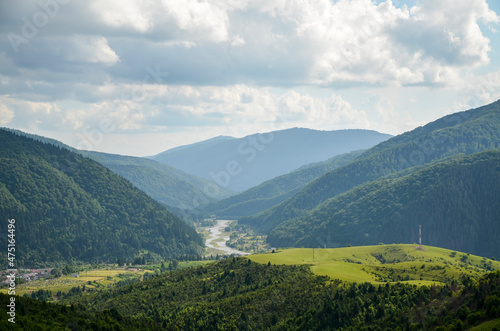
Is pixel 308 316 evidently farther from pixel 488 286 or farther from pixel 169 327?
pixel 488 286

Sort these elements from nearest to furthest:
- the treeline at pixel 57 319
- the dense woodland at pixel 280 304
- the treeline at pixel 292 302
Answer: the treeline at pixel 292 302 → the dense woodland at pixel 280 304 → the treeline at pixel 57 319

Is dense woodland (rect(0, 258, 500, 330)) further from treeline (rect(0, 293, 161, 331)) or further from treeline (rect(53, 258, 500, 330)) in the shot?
treeline (rect(0, 293, 161, 331))

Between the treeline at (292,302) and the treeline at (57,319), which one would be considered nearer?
the treeline at (292,302)

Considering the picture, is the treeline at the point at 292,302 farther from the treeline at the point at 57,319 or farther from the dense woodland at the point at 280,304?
the treeline at the point at 57,319

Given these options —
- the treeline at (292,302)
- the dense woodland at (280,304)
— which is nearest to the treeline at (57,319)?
the dense woodland at (280,304)

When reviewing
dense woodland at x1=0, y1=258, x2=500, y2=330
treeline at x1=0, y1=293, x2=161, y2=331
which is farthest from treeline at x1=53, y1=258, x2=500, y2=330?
treeline at x1=0, y1=293, x2=161, y2=331

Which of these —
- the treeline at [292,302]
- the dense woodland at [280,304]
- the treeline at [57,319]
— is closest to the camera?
the treeline at [292,302]

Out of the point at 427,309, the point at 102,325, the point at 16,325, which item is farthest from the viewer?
the point at 102,325

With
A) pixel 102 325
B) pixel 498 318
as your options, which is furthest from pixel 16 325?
pixel 498 318

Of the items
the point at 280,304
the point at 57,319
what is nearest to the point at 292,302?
the point at 280,304
